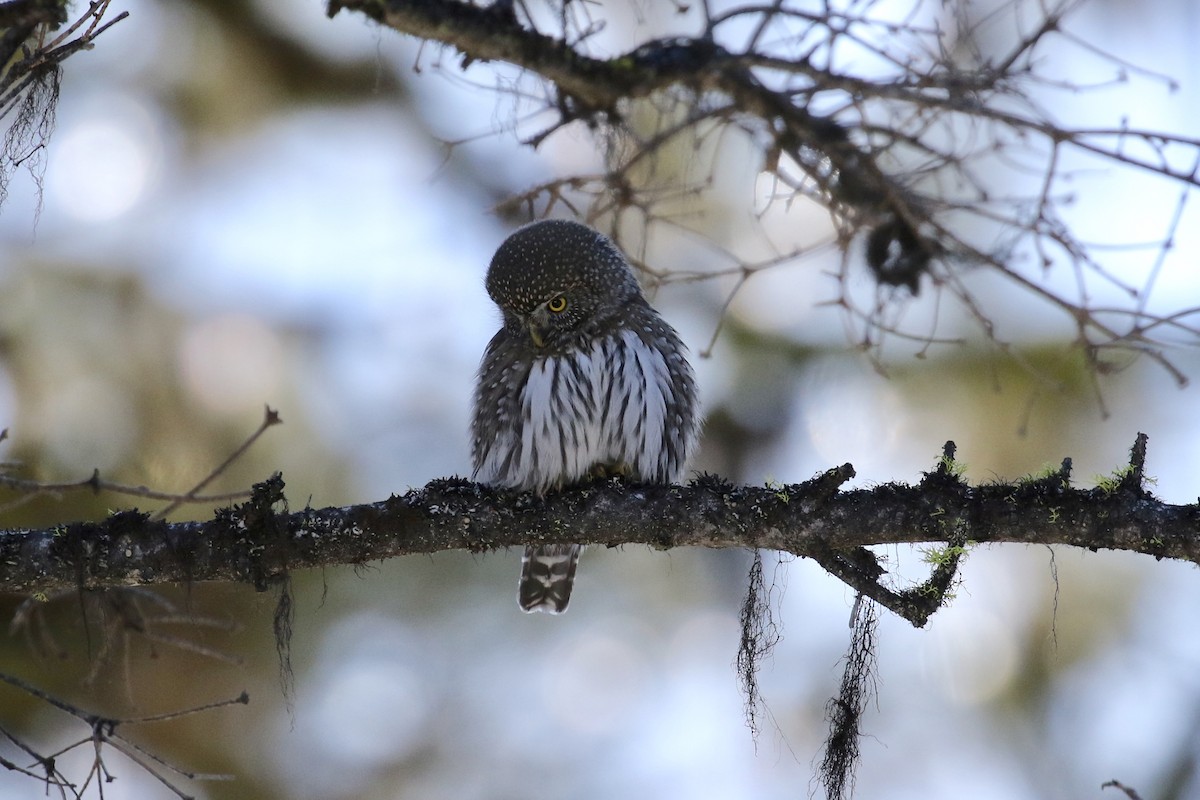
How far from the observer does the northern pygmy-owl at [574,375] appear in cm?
514

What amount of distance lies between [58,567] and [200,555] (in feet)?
1.48

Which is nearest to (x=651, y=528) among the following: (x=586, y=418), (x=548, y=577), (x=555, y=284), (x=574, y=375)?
(x=586, y=418)

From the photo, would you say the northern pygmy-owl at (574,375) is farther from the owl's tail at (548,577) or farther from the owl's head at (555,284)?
the owl's tail at (548,577)

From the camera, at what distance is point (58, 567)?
405 centimetres

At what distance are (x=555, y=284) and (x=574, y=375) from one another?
1.43 ft

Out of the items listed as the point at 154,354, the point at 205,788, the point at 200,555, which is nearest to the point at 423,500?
the point at 200,555

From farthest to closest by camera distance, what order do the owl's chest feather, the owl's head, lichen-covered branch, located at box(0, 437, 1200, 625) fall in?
the owl's head < the owl's chest feather < lichen-covered branch, located at box(0, 437, 1200, 625)

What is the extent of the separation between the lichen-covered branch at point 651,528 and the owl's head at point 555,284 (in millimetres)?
1122

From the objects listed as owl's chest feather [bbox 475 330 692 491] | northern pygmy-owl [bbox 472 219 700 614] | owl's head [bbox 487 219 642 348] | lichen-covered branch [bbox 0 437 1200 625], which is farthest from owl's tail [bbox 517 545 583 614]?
lichen-covered branch [bbox 0 437 1200 625]

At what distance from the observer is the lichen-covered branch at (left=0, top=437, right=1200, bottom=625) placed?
12.9 feet

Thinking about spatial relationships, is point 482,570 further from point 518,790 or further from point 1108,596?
point 1108,596

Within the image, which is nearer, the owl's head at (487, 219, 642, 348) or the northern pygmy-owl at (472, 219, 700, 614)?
the northern pygmy-owl at (472, 219, 700, 614)

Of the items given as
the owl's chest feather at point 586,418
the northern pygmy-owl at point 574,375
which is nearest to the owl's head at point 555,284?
the northern pygmy-owl at point 574,375

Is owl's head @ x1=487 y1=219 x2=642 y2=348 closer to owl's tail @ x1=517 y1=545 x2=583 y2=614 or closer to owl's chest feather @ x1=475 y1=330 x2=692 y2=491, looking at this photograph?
owl's chest feather @ x1=475 y1=330 x2=692 y2=491
